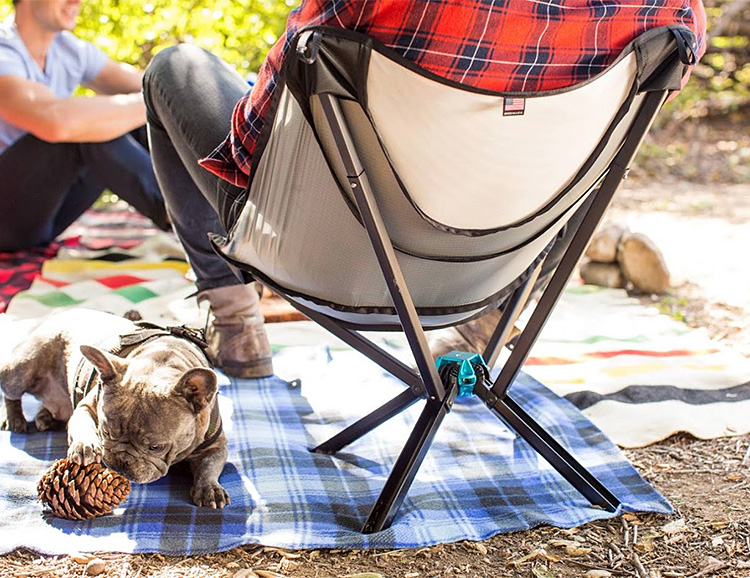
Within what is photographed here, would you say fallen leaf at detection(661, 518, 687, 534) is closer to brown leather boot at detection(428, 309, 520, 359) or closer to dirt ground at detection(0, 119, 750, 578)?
dirt ground at detection(0, 119, 750, 578)

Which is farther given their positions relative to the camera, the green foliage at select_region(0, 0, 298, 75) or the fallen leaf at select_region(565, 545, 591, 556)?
the green foliage at select_region(0, 0, 298, 75)

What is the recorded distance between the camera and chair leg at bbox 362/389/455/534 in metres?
1.99

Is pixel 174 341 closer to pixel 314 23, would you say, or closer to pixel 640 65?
pixel 314 23

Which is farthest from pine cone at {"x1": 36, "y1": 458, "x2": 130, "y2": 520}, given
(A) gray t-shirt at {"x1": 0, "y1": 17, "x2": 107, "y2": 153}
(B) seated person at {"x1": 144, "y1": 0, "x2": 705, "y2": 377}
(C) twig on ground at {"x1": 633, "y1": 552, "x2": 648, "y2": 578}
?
(A) gray t-shirt at {"x1": 0, "y1": 17, "x2": 107, "y2": 153}

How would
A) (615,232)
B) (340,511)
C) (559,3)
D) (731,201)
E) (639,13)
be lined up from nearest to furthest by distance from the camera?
(559,3)
(639,13)
(340,511)
(615,232)
(731,201)

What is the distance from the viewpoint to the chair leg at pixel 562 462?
2121 mm

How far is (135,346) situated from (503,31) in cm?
122

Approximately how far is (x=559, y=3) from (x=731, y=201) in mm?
5264

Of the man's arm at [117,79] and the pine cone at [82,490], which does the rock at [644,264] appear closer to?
the man's arm at [117,79]

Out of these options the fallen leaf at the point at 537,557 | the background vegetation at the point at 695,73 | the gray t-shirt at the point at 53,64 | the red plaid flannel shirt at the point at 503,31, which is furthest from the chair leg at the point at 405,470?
the background vegetation at the point at 695,73

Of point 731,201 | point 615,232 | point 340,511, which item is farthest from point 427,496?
point 731,201

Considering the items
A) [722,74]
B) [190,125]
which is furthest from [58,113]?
[722,74]

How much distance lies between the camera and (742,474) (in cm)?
238

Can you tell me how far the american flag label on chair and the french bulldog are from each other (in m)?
0.86
